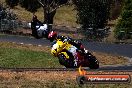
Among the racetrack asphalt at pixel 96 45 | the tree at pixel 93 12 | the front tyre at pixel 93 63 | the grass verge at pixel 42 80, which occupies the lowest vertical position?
the racetrack asphalt at pixel 96 45

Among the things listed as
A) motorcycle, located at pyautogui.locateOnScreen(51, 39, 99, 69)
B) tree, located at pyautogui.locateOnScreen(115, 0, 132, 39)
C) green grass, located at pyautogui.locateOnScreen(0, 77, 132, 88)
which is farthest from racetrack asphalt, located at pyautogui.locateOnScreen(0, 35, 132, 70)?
green grass, located at pyautogui.locateOnScreen(0, 77, 132, 88)

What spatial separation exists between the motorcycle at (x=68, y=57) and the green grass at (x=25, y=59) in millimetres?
7902

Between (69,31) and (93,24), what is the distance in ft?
10.9

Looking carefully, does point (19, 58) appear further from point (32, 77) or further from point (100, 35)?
point (100, 35)

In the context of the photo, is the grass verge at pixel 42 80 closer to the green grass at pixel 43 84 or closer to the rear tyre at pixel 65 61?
the green grass at pixel 43 84

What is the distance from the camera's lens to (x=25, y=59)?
29.0m

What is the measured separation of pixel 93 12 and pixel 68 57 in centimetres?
2954

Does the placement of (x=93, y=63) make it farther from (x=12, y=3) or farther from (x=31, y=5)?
(x=12, y=3)

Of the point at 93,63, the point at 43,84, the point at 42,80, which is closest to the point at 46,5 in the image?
the point at 93,63

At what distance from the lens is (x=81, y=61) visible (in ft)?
61.8

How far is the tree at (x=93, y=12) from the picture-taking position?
156 feet

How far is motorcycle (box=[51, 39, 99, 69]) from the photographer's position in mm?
17609

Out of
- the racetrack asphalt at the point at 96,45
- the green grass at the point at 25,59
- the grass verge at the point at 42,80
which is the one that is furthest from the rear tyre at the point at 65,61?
the racetrack asphalt at the point at 96,45

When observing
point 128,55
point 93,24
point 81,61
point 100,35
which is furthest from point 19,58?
point 93,24
